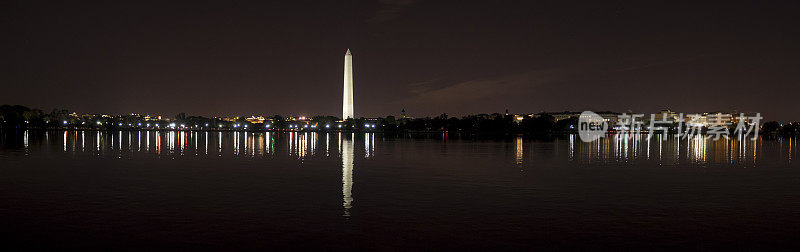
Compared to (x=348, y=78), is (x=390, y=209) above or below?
below

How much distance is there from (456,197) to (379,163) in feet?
61.3

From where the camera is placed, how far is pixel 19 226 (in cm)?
1708

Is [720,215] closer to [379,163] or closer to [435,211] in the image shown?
[435,211]

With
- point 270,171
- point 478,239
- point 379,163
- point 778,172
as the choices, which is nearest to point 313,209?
point 478,239

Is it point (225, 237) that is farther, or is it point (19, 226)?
point (19, 226)

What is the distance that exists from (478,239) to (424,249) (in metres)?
1.78

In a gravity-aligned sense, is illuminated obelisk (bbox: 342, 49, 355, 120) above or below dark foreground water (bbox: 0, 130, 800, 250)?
above

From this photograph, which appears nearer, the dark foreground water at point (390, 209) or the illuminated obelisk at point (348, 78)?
the dark foreground water at point (390, 209)

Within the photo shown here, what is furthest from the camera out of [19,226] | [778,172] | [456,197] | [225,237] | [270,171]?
[778,172]

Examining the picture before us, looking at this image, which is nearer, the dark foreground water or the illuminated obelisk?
the dark foreground water

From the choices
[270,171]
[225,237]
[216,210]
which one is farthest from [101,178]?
[225,237]

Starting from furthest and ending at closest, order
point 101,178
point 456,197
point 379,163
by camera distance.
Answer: point 379,163 < point 101,178 < point 456,197

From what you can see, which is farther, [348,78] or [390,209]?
[348,78]

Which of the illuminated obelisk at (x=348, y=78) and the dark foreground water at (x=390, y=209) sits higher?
the illuminated obelisk at (x=348, y=78)
